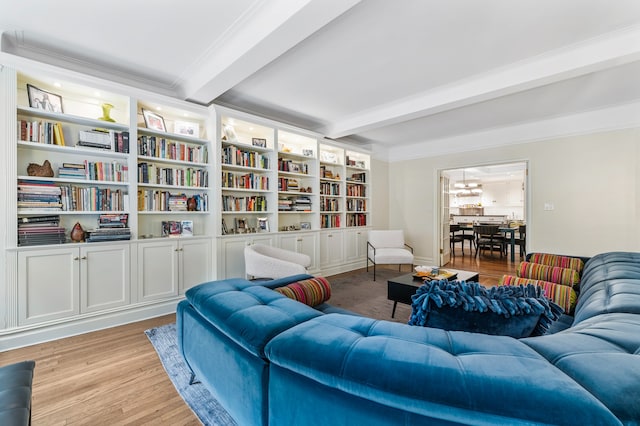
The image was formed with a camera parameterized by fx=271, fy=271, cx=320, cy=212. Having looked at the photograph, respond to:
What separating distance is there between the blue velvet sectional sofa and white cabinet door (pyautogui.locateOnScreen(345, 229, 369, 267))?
4.27 metres

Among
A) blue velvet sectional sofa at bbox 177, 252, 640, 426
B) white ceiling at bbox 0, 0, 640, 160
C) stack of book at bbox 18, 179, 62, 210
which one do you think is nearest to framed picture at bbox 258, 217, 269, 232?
white ceiling at bbox 0, 0, 640, 160

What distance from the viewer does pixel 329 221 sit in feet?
17.1

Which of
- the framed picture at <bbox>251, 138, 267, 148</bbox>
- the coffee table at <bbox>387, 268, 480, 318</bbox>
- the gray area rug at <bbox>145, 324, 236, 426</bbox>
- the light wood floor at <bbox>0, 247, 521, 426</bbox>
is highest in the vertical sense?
the framed picture at <bbox>251, 138, 267, 148</bbox>

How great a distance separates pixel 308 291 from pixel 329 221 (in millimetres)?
3199

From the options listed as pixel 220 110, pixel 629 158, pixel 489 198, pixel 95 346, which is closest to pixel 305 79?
pixel 220 110

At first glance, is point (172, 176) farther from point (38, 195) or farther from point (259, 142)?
point (259, 142)

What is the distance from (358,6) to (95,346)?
361 centimetres

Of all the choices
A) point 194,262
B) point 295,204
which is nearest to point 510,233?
point 295,204

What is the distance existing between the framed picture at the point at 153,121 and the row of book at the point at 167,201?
2.54ft

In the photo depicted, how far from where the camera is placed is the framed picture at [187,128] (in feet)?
11.5

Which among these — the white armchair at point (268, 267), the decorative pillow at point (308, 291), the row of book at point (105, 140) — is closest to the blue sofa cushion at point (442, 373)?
the decorative pillow at point (308, 291)

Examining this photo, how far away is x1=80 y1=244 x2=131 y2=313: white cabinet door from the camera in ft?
8.84

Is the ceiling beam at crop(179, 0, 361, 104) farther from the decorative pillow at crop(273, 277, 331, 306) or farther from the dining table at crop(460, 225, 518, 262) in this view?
the dining table at crop(460, 225, 518, 262)

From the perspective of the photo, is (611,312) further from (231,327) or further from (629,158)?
(629,158)
